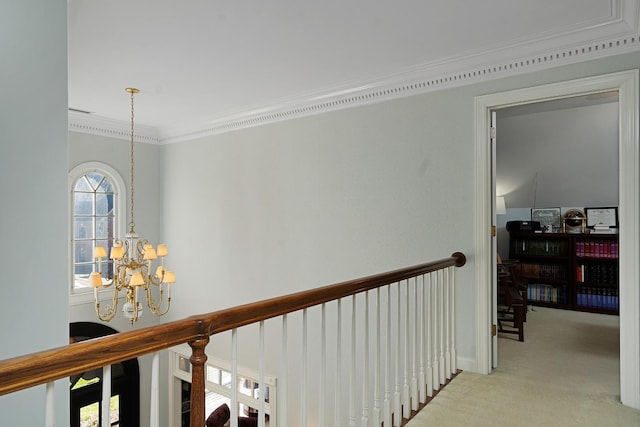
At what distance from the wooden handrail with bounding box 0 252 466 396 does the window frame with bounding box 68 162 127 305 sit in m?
4.44

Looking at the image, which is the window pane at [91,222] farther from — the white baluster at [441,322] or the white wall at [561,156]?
the white wall at [561,156]

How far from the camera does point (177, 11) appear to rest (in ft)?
7.93

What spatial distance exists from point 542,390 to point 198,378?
2.47 m

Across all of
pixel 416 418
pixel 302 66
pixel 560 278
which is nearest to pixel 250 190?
pixel 302 66

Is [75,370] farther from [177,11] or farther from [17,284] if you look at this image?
[177,11]

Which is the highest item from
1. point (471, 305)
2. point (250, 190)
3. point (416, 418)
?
point (250, 190)

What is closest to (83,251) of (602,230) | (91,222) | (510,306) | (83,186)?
(91,222)

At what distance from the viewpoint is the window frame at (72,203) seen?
4957 mm

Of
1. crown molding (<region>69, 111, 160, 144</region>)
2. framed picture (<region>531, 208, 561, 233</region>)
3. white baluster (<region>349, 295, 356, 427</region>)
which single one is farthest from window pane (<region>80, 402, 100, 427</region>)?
framed picture (<region>531, 208, 561, 233</region>)

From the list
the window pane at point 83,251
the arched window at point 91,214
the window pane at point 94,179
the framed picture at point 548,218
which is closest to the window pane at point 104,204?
the arched window at point 91,214

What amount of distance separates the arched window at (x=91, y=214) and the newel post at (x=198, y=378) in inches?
179

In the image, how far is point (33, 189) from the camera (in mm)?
1416

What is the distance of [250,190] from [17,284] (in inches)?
132

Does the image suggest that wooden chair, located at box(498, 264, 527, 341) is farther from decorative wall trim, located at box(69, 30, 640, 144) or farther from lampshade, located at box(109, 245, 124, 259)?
lampshade, located at box(109, 245, 124, 259)
